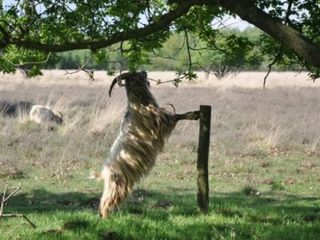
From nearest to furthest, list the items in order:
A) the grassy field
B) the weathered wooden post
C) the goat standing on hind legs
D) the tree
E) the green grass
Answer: the goat standing on hind legs → the green grass → the grassy field → the weathered wooden post → the tree

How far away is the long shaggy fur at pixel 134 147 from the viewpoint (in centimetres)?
402

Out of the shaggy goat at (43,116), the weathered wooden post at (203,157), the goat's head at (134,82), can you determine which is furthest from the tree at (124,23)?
the shaggy goat at (43,116)

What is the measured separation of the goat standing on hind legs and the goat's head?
1cm

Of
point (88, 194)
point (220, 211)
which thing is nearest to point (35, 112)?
point (88, 194)

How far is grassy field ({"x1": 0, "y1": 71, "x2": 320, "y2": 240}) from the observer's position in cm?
606

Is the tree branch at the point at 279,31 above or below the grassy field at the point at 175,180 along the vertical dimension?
above

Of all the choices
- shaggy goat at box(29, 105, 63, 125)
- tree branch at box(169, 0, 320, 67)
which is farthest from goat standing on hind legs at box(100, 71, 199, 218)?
shaggy goat at box(29, 105, 63, 125)

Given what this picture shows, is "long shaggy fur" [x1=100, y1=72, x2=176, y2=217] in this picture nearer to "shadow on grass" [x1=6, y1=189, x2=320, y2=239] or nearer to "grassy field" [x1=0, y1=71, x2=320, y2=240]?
"shadow on grass" [x1=6, y1=189, x2=320, y2=239]

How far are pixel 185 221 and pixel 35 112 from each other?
731 inches

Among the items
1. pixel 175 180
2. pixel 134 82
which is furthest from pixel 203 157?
pixel 175 180

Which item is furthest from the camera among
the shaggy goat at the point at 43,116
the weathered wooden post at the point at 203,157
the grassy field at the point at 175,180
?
the shaggy goat at the point at 43,116

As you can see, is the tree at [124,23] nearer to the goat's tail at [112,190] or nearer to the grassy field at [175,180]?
the grassy field at [175,180]

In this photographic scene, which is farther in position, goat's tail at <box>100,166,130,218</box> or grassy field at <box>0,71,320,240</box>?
grassy field at <box>0,71,320,240</box>

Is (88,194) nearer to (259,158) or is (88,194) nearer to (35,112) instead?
(259,158)
